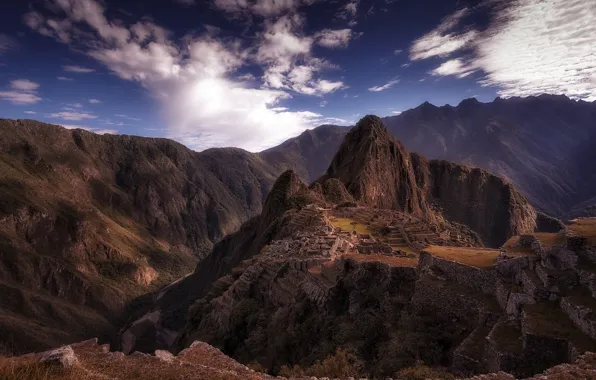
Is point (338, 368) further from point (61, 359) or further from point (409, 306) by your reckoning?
point (61, 359)

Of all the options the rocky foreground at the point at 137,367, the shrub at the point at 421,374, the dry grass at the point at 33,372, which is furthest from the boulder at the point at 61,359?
the shrub at the point at 421,374

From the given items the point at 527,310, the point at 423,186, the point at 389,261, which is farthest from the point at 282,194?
the point at 423,186

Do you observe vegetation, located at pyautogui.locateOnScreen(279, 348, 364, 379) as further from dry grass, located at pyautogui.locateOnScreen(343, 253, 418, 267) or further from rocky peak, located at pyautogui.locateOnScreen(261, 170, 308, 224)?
rocky peak, located at pyautogui.locateOnScreen(261, 170, 308, 224)

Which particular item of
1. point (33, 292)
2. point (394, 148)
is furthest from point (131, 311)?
point (394, 148)

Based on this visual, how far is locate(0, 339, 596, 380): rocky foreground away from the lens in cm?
886

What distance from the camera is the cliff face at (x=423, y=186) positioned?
128125 millimetres

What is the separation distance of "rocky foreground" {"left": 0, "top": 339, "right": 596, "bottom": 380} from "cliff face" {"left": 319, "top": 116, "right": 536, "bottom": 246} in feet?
320

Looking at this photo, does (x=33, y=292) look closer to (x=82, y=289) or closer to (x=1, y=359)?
(x=82, y=289)

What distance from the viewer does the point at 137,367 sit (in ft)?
35.6

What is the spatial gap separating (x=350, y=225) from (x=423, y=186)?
12837 centimetres

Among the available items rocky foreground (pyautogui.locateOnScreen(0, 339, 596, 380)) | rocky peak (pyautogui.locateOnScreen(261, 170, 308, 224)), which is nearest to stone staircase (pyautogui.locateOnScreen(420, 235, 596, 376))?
rocky foreground (pyautogui.locateOnScreen(0, 339, 596, 380))

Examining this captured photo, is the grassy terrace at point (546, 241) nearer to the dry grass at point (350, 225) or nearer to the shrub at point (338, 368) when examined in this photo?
the shrub at point (338, 368)

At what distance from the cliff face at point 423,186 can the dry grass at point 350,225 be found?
46.7 m

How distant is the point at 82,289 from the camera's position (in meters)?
162
